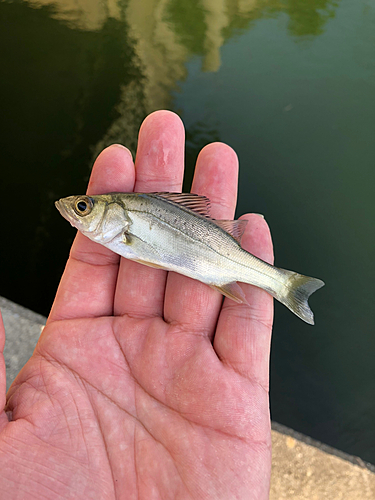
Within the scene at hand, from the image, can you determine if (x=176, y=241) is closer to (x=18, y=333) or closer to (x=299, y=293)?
(x=299, y=293)

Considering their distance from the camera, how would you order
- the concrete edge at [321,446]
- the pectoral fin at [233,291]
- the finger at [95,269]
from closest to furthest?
the pectoral fin at [233,291] < the finger at [95,269] < the concrete edge at [321,446]

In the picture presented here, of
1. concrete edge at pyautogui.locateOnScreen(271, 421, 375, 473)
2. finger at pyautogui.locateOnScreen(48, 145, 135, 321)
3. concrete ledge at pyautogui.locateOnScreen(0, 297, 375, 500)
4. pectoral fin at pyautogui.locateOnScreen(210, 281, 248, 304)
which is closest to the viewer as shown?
pectoral fin at pyautogui.locateOnScreen(210, 281, 248, 304)

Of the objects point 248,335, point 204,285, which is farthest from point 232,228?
point 248,335

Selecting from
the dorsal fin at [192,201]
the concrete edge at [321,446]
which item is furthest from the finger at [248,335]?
the concrete edge at [321,446]

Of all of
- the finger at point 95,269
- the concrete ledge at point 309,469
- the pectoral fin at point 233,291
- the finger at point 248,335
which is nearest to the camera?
the finger at point 248,335

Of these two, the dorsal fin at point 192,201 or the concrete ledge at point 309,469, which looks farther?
the concrete ledge at point 309,469

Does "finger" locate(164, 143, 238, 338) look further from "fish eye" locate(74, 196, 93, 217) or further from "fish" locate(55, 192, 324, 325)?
"fish eye" locate(74, 196, 93, 217)

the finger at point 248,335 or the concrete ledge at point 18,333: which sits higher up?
the finger at point 248,335

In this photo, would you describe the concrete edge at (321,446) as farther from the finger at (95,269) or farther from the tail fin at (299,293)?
the finger at (95,269)

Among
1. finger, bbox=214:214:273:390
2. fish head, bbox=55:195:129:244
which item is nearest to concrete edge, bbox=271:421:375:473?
finger, bbox=214:214:273:390
